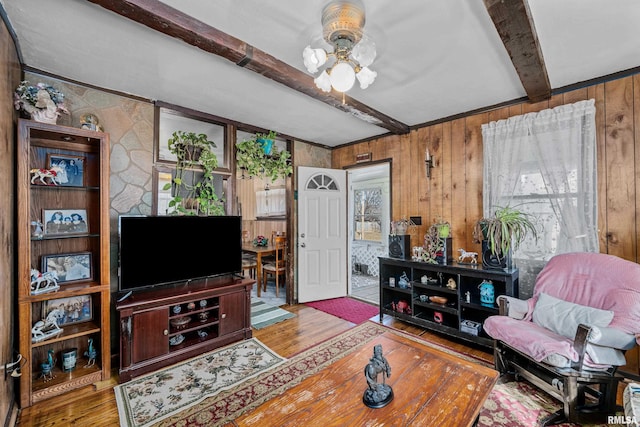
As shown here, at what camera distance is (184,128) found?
10.3 feet

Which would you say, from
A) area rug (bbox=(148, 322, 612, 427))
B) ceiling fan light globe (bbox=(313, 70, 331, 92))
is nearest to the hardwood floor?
area rug (bbox=(148, 322, 612, 427))

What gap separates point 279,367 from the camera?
2.40 metres

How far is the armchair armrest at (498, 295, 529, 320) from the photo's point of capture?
2.28 m

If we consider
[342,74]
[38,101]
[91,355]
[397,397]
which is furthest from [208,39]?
[91,355]

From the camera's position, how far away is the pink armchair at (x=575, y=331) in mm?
1735

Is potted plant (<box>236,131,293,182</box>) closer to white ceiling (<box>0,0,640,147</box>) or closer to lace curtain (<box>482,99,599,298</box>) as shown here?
white ceiling (<box>0,0,640,147</box>)

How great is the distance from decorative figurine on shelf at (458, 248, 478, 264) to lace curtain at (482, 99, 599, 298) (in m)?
0.37

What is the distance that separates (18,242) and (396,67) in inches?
119

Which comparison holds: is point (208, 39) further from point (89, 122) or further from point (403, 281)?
point (403, 281)

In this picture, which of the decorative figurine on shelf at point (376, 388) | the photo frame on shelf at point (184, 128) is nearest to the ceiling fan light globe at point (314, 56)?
the decorative figurine on shelf at point (376, 388)

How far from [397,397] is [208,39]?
7.61 ft

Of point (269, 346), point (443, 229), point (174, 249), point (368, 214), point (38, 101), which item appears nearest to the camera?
point (38, 101)

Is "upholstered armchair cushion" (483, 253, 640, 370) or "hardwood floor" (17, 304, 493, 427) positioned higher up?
"upholstered armchair cushion" (483, 253, 640, 370)

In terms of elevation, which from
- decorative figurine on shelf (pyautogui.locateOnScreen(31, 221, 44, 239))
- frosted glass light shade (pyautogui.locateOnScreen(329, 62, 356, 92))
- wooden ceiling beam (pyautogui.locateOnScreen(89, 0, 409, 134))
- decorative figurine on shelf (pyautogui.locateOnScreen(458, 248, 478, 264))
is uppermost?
wooden ceiling beam (pyautogui.locateOnScreen(89, 0, 409, 134))
